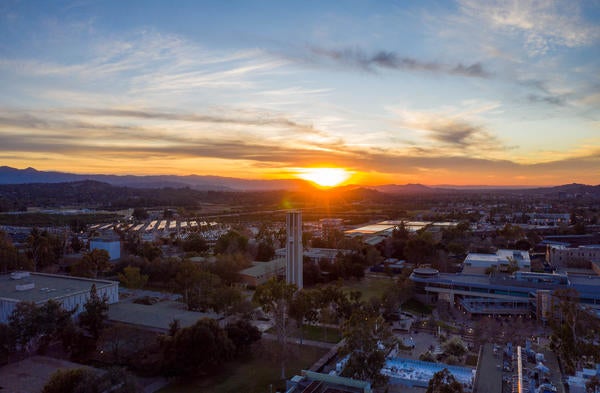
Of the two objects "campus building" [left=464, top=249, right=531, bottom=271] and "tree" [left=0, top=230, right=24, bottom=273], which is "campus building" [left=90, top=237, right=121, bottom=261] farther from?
"campus building" [left=464, top=249, right=531, bottom=271]

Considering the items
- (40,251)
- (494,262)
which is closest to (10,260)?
(40,251)

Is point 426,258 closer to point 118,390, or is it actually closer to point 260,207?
point 118,390

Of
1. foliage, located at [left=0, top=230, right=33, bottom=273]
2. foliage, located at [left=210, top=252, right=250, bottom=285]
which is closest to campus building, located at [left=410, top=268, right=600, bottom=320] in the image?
foliage, located at [left=210, top=252, right=250, bottom=285]

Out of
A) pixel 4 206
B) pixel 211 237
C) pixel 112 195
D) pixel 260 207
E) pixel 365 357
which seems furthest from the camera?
pixel 112 195

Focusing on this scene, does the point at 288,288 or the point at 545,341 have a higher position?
the point at 288,288

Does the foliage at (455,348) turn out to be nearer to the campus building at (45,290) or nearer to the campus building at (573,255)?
the campus building at (45,290)

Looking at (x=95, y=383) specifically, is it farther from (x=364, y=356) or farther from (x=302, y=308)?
(x=302, y=308)

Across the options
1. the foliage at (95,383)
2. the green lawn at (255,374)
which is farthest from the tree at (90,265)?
the foliage at (95,383)

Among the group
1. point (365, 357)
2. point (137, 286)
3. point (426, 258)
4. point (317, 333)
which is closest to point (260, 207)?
point (426, 258)
